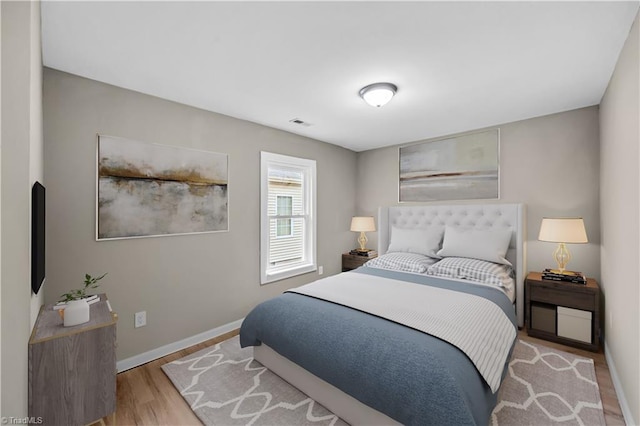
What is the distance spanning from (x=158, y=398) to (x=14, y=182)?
1680 mm

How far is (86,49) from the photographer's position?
1826 millimetres

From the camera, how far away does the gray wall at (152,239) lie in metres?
2.11

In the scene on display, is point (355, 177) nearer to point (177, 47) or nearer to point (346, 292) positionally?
point (346, 292)

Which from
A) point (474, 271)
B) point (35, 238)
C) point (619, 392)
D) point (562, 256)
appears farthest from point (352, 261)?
point (35, 238)

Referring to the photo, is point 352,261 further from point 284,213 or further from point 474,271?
point 474,271

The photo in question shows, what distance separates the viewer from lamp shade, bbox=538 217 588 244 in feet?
8.63

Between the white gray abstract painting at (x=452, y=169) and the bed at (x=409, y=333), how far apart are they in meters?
0.43

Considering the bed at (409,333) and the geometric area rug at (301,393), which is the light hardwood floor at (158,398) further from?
the bed at (409,333)

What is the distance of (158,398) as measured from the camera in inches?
78.7

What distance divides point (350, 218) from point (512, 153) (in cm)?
240

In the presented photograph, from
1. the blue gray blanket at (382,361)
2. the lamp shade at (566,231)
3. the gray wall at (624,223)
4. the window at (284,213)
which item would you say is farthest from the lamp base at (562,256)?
the window at (284,213)

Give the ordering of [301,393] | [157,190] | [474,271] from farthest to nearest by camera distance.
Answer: [474,271] → [157,190] → [301,393]

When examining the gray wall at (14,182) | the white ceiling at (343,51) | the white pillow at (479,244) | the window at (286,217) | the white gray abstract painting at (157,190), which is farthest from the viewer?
the window at (286,217)

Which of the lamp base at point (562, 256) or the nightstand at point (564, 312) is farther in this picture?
the lamp base at point (562, 256)
